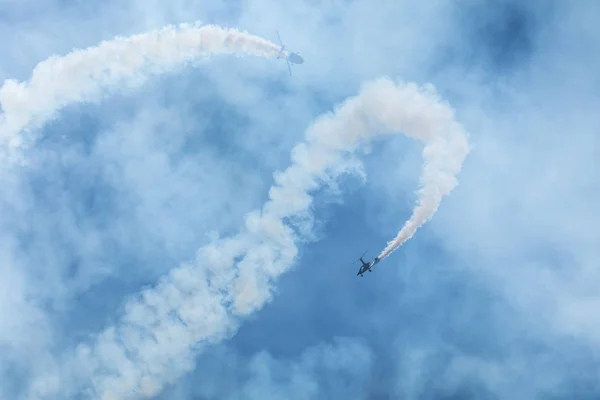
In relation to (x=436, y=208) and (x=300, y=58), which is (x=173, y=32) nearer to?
(x=300, y=58)

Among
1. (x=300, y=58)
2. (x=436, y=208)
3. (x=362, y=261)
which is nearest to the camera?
(x=436, y=208)

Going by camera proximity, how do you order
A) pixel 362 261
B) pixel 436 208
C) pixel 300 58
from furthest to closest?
1. pixel 300 58
2. pixel 362 261
3. pixel 436 208

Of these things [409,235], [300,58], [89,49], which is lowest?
[409,235]

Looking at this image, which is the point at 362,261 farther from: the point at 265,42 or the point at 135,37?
the point at 135,37

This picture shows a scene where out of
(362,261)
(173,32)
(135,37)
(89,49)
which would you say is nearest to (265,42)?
(173,32)

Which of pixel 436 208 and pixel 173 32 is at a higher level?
pixel 173 32

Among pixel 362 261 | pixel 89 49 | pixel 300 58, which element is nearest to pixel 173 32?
pixel 89 49

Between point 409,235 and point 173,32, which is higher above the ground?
point 173,32

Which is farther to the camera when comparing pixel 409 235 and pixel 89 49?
pixel 89 49

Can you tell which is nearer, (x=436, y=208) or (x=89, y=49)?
(x=436, y=208)
